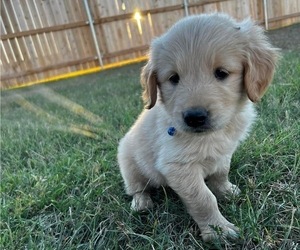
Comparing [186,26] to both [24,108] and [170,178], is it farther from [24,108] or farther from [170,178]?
[24,108]

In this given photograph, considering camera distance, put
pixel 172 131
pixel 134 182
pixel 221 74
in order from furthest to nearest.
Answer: pixel 134 182 < pixel 172 131 < pixel 221 74

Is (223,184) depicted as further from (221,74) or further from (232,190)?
(221,74)

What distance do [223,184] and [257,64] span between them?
746 millimetres

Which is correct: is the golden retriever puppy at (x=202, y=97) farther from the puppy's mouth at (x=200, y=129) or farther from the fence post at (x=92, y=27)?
the fence post at (x=92, y=27)

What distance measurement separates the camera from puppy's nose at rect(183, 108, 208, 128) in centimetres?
155

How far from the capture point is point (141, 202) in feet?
6.63

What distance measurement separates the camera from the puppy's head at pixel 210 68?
1587 mm

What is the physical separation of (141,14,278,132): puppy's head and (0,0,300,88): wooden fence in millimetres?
8158

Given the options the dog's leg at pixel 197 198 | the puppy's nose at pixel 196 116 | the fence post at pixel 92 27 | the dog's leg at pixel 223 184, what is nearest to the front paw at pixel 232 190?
the dog's leg at pixel 223 184

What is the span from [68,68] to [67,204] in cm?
827

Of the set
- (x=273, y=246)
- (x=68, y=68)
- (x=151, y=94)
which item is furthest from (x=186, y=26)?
(x=68, y=68)

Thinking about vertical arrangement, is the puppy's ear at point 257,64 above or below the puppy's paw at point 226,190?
above

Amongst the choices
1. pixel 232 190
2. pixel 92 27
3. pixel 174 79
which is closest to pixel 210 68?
pixel 174 79

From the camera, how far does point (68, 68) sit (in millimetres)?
9852
